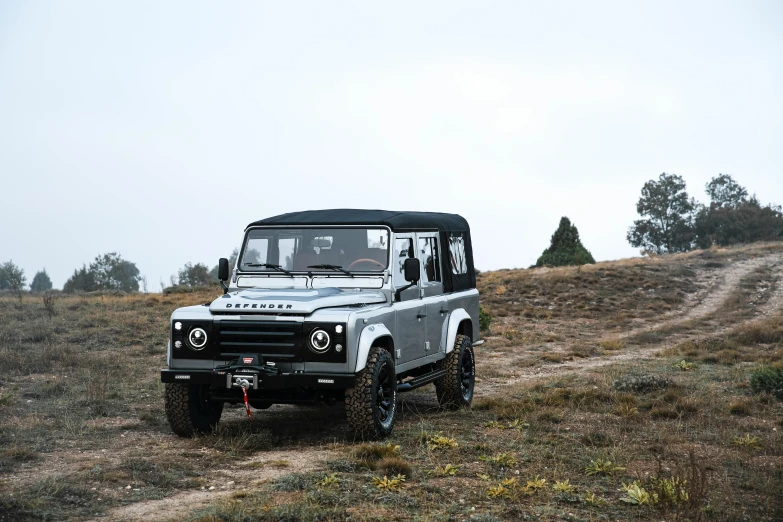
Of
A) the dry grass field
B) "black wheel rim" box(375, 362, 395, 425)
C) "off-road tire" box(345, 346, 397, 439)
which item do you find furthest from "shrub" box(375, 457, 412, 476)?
"black wheel rim" box(375, 362, 395, 425)

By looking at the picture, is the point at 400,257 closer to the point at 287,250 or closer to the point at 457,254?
the point at 287,250

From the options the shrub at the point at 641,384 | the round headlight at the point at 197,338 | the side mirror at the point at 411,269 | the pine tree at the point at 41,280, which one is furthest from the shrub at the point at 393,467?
the pine tree at the point at 41,280

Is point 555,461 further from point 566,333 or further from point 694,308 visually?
point 694,308

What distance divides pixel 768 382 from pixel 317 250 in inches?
269

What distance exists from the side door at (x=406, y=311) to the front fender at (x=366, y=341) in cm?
64

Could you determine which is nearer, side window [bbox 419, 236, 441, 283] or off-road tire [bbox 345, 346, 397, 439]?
off-road tire [bbox 345, 346, 397, 439]

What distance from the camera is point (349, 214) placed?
9.81 m

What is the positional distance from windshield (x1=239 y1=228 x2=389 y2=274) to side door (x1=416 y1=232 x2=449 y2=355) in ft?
2.78

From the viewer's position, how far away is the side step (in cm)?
925

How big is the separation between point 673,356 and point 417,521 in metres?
13.1

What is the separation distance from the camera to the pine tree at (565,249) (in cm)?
4981

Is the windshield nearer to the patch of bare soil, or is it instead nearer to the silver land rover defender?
the silver land rover defender

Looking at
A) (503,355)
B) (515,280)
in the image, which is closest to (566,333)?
(503,355)

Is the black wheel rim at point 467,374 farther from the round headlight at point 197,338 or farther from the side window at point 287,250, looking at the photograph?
the round headlight at point 197,338
